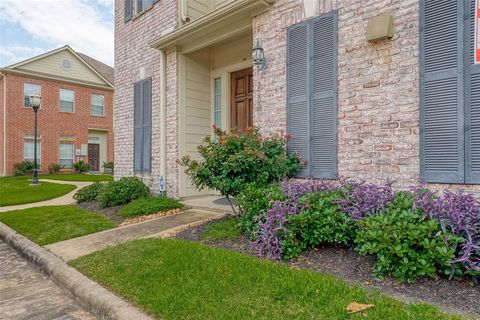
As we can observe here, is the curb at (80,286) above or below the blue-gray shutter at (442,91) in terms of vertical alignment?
below

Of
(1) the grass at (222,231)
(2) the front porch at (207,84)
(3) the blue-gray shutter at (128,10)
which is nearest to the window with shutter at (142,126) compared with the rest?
(2) the front porch at (207,84)

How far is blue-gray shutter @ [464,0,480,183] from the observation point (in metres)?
3.22

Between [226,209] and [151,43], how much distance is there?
3937 millimetres

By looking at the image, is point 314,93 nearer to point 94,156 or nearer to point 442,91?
point 442,91

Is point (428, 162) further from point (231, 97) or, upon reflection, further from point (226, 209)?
point (231, 97)

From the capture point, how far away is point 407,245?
2420 mm

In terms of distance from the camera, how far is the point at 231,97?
7160mm

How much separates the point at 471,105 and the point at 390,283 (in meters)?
2.08

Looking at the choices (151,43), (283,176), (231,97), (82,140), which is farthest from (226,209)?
(82,140)

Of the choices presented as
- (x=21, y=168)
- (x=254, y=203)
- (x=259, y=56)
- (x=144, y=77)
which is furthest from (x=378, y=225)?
(x=21, y=168)

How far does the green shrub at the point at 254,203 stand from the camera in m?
3.52

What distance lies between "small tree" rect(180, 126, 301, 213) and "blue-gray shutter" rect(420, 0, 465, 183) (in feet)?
5.62

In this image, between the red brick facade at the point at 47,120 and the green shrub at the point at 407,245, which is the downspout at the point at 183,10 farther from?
the red brick facade at the point at 47,120

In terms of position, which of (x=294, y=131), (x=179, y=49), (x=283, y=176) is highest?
(x=179, y=49)
